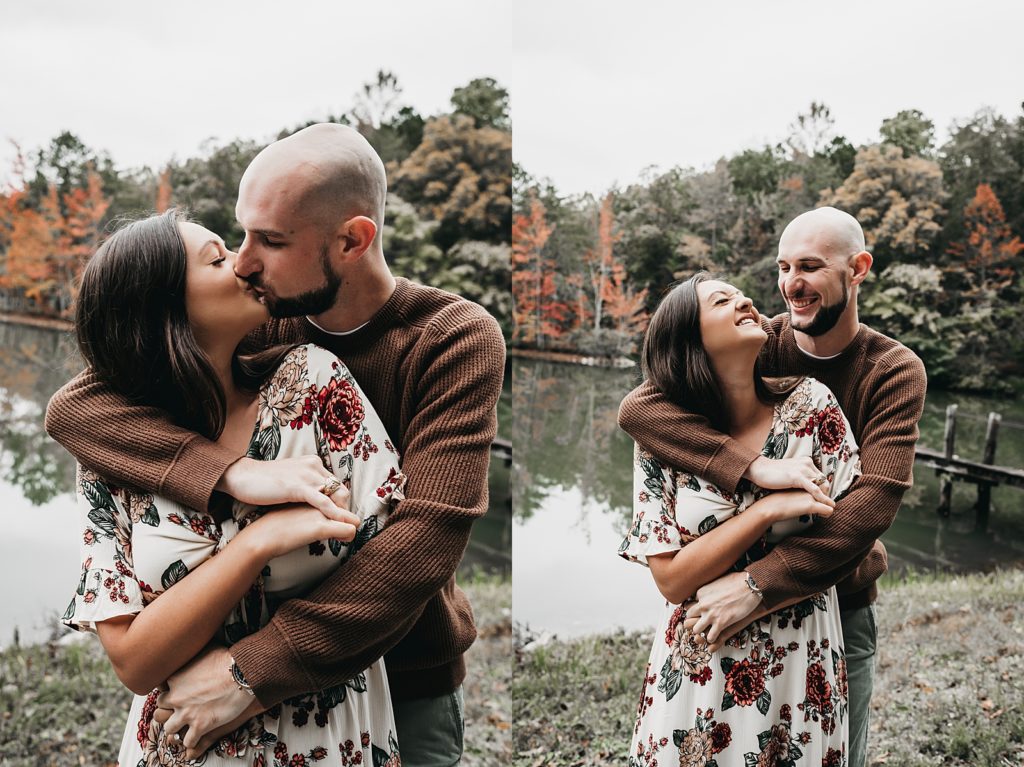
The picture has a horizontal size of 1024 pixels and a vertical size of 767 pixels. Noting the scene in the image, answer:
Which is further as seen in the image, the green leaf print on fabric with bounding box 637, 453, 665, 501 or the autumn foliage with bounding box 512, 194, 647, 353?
the autumn foliage with bounding box 512, 194, 647, 353

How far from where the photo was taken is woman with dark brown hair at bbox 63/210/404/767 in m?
1.19

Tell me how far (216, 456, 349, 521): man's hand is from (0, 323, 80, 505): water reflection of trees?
11.4 ft

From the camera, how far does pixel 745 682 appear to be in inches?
64.4

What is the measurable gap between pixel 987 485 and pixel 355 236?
3.12m

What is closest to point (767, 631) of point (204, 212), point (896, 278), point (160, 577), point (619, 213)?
point (160, 577)

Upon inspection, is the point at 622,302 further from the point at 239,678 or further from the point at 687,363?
the point at 239,678

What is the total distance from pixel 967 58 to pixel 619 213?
1.51 metres

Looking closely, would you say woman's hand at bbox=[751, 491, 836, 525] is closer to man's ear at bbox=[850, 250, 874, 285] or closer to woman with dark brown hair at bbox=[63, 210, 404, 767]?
man's ear at bbox=[850, 250, 874, 285]

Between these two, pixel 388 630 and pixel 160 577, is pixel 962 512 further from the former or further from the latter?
pixel 160 577

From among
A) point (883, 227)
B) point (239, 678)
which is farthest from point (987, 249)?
point (239, 678)

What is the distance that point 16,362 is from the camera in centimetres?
418

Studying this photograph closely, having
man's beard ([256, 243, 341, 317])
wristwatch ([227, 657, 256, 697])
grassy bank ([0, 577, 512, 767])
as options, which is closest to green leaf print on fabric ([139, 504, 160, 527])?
wristwatch ([227, 657, 256, 697])

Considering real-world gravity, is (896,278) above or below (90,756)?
above

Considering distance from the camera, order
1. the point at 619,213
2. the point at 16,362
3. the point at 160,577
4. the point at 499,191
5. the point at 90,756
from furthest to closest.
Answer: the point at 499,191 < the point at 16,362 < the point at 619,213 < the point at 90,756 < the point at 160,577
